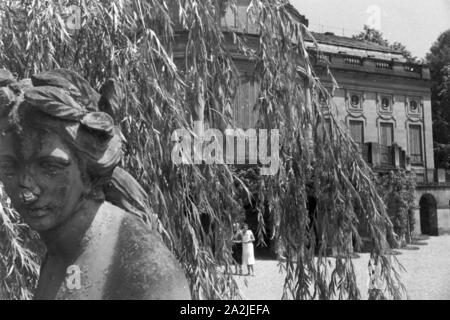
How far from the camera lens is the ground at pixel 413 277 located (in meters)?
8.22

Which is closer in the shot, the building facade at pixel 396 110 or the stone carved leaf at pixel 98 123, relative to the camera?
the stone carved leaf at pixel 98 123

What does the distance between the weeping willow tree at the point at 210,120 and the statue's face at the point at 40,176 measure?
4.37 feet

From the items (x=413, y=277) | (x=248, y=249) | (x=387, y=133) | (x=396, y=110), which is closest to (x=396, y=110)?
(x=396, y=110)

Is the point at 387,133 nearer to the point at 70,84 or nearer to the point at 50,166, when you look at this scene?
the point at 70,84

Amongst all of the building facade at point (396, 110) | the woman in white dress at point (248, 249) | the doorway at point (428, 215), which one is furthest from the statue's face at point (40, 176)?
the doorway at point (428, 215)

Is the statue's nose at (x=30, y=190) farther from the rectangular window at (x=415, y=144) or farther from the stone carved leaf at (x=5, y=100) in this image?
the rectangular window at (x=415, y=144)

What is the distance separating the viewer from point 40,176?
4.83 ft

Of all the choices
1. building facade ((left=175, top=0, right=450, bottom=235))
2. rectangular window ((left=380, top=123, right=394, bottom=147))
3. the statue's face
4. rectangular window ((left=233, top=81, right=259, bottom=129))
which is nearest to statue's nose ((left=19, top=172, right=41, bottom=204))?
the statue's face

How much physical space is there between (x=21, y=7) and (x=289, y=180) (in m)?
2.25

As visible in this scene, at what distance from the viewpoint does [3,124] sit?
151 centimetres

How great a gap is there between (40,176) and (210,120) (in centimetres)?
233

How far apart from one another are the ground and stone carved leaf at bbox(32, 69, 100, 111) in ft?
13.2
